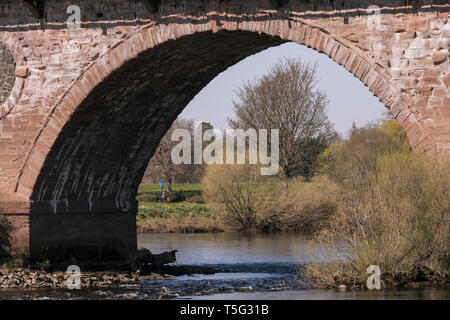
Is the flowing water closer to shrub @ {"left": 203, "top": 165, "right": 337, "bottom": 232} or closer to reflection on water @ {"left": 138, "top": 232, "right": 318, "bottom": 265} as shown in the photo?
reflection on water @ {"left": 138, "top": 232, "right": 318, "bottom": 265}

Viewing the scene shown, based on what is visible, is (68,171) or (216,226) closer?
(68,171)

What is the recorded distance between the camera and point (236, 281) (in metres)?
16.9

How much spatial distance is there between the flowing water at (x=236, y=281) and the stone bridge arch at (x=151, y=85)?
1918 mm

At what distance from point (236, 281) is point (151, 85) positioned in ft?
12.4

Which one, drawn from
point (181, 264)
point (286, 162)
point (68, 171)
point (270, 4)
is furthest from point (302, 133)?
point (270, 4)

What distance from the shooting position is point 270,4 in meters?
14.3

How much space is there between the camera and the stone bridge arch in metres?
13.1

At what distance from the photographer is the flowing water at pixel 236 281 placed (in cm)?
1388

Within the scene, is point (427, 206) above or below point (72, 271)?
above

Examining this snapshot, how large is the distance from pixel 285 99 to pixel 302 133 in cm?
139

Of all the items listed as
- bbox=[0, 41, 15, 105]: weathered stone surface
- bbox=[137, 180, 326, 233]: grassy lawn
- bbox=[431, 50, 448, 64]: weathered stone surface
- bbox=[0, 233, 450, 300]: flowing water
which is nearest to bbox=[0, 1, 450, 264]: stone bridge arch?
bbox=[431, 50, 448, 64]: weathered stone surface

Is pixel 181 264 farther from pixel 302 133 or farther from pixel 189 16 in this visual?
pixel 302 133

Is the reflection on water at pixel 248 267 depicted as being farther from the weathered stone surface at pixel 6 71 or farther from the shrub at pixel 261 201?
the weathered stone surface at pixel 6 71

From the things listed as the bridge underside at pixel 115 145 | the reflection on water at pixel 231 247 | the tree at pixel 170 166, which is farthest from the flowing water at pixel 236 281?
the tree at pixel 170 166
